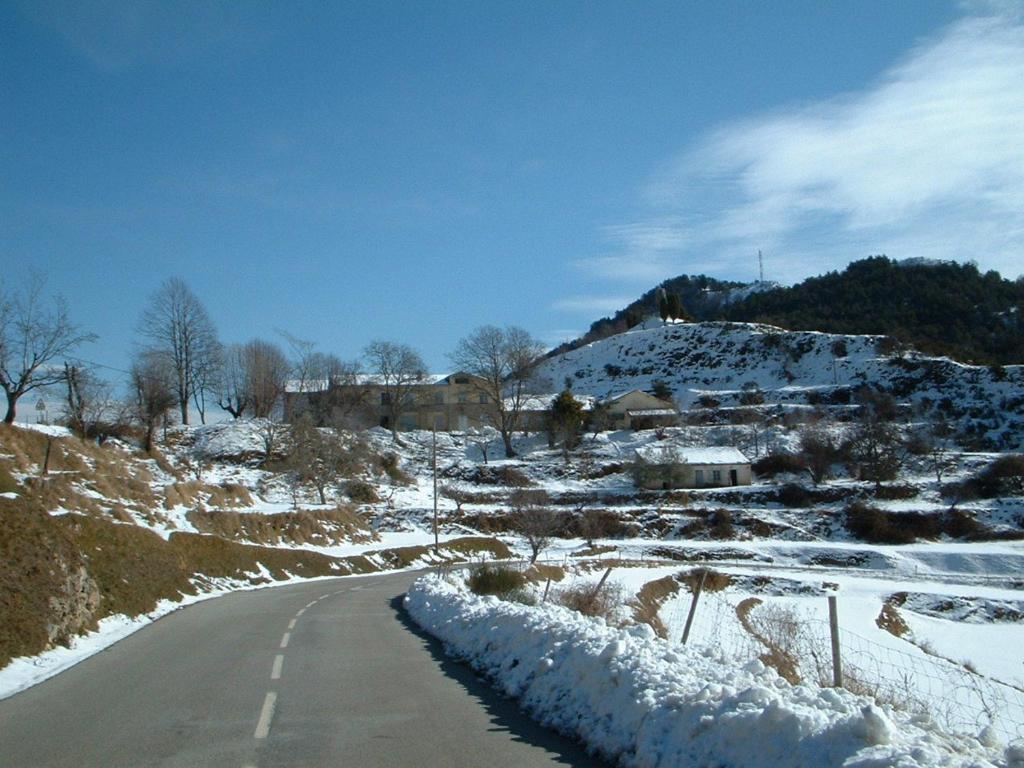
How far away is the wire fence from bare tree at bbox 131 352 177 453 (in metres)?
42.9

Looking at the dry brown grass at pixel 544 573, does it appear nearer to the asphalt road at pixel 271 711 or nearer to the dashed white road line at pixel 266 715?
the asphalt road at pixel 271 711

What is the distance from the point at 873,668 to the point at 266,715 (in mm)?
15753

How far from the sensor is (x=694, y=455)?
7312 cm

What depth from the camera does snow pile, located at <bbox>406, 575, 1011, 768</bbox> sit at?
540 centimetres

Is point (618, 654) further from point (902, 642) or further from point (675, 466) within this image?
point (675, 466)

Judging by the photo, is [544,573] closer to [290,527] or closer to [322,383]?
[290,527]

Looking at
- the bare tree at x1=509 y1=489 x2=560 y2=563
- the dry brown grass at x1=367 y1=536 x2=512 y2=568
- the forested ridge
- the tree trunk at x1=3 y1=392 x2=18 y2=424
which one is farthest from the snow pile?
the forested ridge

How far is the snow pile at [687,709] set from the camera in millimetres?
5398

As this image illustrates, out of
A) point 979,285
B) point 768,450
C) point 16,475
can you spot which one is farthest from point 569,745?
point 979,285

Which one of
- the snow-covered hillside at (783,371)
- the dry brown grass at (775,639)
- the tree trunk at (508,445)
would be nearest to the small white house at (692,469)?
the tree trunk at (508,445)

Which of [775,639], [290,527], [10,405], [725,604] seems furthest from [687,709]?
[10,405]

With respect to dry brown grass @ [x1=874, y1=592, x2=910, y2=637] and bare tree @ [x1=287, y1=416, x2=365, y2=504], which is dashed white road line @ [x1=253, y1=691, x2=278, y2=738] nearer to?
dry brown grass @ [x1=874, y1=592, x2=910, y2=637]

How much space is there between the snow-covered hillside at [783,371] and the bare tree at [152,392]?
53.2 metres

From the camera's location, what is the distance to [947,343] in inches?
4638
